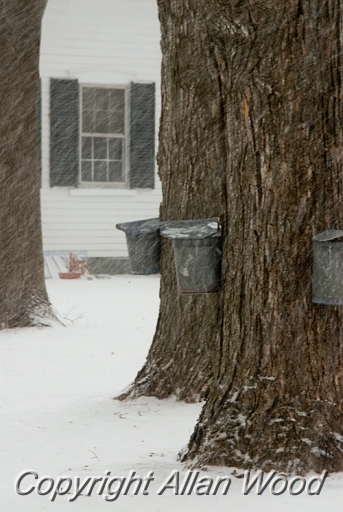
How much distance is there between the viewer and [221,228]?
4.97 metres

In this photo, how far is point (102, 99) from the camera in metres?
16.6

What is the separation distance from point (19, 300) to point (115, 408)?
417cm

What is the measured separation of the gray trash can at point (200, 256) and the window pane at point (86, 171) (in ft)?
37.5

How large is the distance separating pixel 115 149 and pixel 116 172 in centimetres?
41

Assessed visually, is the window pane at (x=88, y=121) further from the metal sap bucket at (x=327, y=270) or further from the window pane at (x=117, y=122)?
the metal sap bucket at (x=327, y=270)

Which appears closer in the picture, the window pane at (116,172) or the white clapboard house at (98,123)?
the white clapboard house at (98,123)

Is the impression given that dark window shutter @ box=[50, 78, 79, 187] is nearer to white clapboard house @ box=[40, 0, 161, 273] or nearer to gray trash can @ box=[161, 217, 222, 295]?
white clapboard house @ box=[40, 0, 161, 273]

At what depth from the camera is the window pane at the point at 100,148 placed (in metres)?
16.6

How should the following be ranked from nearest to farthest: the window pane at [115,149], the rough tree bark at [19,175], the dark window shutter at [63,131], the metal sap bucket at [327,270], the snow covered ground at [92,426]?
the snow covered ground at [92,426], the metal sap bucket at [327,270], the rough tree bark at [19,175], the dark window shutter at [63,131], the window pane at [115,149]

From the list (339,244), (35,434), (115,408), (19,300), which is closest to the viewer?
(339,244)

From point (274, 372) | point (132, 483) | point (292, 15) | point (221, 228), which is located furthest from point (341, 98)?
point (132, 483)

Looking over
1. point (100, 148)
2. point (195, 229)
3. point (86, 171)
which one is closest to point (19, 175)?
point (195, 229)

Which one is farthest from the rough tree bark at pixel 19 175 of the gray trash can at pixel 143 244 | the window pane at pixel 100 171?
the window pane at pixel 100 171

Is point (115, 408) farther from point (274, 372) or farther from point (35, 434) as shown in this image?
point (274, 372)
